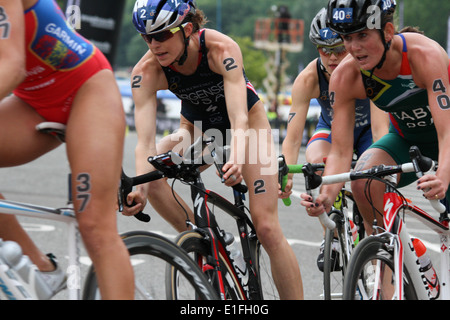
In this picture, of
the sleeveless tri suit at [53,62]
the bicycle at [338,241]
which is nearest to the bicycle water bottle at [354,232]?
the bicycle at [338,241]

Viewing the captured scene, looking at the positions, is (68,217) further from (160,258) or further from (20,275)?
(160,258)

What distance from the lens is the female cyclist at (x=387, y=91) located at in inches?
178

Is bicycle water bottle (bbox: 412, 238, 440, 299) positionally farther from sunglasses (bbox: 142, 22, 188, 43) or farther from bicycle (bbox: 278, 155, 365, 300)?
sunglasses (bbox: 142, 22, 188, 43)

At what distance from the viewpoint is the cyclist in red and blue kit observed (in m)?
3.45

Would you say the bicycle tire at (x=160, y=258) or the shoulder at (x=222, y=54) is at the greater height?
the shoulder at (x=222, y=54)

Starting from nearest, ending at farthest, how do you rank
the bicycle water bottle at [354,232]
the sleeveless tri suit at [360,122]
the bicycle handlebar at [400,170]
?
the bicycle handlebar at [400,170], the bicycle water bottle at [354,232], the sleeveless tri suit at [360,122]

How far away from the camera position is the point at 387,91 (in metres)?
4.84

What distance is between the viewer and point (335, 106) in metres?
5.05

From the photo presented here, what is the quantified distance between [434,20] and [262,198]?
3649 inches

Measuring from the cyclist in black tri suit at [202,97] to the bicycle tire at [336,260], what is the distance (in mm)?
398

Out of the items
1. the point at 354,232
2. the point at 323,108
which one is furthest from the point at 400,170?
the point at 323,108

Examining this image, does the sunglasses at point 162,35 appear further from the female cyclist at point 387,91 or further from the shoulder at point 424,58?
the shoulder at point 424,58

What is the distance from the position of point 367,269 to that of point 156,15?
77.0 inches

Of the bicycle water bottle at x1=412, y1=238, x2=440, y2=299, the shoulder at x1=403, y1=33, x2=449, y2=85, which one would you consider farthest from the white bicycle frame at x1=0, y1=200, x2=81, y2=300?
the bicycle water bottle at x1=412, y1=238, x2=440, y2=299
